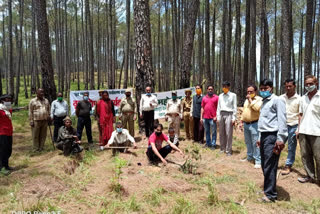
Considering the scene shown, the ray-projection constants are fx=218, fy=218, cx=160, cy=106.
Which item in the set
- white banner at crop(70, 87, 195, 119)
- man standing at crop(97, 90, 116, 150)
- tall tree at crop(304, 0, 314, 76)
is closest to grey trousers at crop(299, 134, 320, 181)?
man standing at crop(97, 90, 116, 150)

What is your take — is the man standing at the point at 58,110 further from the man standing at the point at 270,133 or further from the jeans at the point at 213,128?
the man standing at the point at 270,133

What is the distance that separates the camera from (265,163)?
11.1ft

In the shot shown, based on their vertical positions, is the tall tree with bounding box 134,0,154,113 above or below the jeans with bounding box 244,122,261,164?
above

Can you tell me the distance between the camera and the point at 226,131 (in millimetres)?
5645

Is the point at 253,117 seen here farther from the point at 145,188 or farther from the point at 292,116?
the point at 145,188

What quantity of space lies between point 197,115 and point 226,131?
1173mm

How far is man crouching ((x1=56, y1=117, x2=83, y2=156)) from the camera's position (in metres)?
5.65

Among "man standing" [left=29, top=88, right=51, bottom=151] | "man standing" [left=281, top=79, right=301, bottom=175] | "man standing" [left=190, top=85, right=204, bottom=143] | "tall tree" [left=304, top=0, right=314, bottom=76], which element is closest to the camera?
"man standing" [left=281, top=79, right=301, bottom=175]

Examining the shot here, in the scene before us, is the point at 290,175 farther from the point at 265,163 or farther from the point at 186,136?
the point at 186,136

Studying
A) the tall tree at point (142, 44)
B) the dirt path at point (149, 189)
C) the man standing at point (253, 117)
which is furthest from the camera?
the tall tree at point (142, 44)

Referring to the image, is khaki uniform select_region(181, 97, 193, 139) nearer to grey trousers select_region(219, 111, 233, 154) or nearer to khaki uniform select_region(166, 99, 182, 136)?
khaki uniform select_region(166, 99, 182, 136)

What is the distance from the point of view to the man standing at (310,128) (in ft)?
12.6

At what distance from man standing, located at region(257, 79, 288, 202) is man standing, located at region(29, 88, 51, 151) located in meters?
5.75

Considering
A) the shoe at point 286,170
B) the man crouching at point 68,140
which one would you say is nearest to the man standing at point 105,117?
the man crouching at point 68,140
